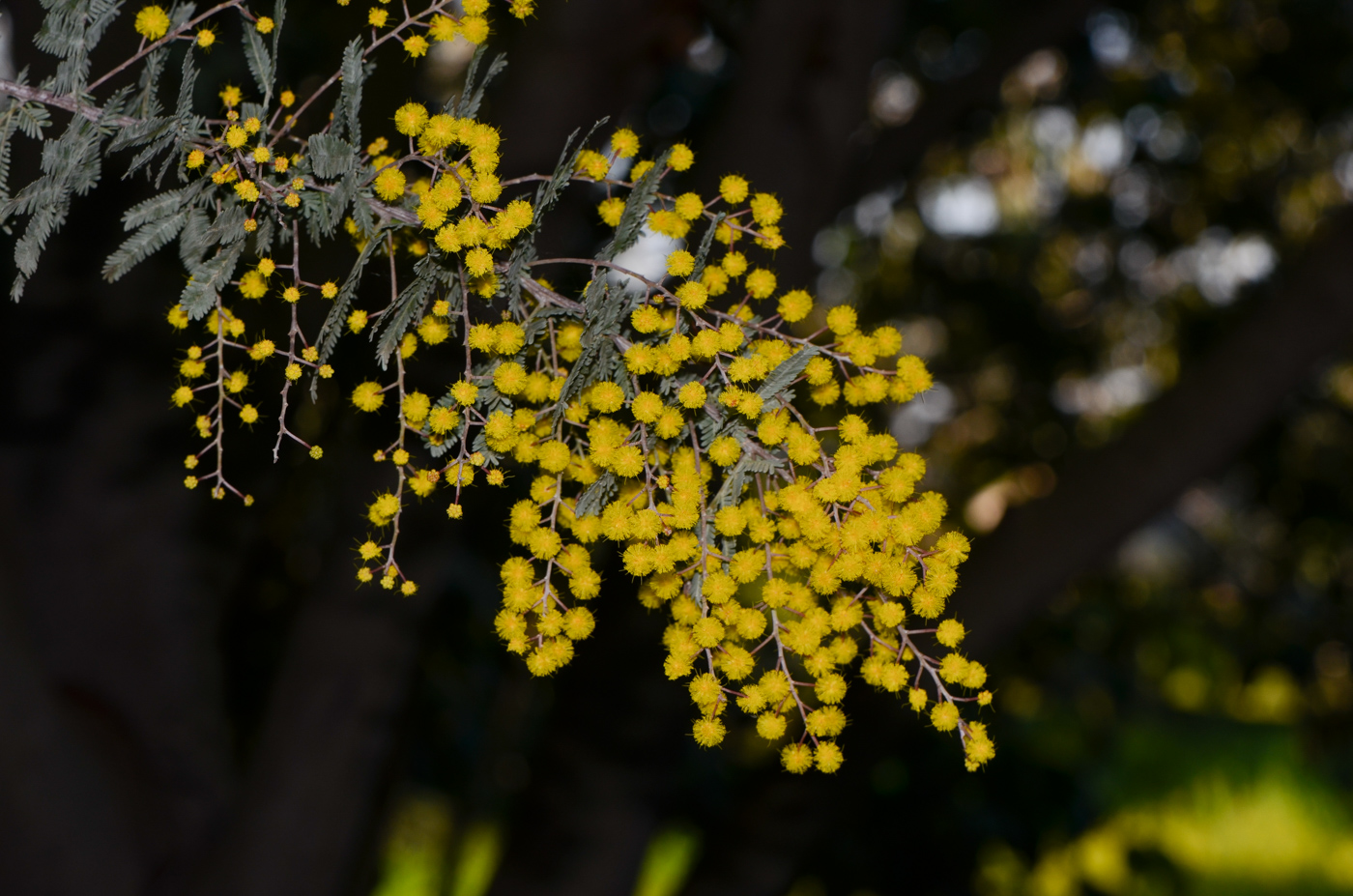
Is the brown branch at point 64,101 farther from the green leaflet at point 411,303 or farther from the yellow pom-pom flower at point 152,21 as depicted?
the green leaflet at point 411,303

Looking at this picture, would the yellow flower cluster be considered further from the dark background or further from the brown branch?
the dark background

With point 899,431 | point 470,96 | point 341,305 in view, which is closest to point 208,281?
point 341,305

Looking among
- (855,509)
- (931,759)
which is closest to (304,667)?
(855,509)

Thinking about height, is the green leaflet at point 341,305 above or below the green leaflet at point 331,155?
below

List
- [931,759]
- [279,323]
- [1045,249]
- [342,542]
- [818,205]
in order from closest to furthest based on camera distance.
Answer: [279,323], [342,542], [818,205], [931,759], [1045,249]

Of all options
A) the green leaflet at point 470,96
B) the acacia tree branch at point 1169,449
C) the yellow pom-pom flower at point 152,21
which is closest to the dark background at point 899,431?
the acacia tree branch at point 1169,449

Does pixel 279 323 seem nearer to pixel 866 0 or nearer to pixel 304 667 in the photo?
pixel 304 667

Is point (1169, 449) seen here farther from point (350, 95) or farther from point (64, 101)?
point (64, 101)
